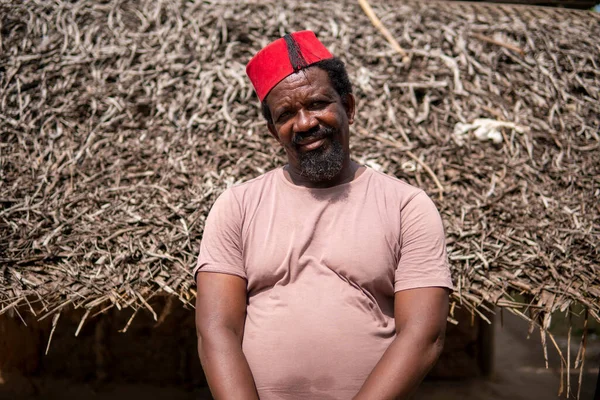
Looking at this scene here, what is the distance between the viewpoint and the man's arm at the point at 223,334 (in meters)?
1.61

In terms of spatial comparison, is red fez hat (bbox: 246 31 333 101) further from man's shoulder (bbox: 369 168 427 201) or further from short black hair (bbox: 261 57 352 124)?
man's shoulder (bbox: 369 168 427 201)

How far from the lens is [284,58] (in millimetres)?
1810

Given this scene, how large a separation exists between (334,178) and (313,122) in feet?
0.64

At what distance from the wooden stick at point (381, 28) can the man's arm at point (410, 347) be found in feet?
9.29

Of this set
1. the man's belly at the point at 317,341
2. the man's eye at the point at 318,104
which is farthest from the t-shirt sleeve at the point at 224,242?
the man's eye at the point at 318,104

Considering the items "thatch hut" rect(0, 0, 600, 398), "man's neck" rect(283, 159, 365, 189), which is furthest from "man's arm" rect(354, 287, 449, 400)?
"thatch hut" rect(0, 0, 600, 398)

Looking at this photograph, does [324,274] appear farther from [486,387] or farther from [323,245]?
[486,387]

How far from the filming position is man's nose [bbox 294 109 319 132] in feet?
5.83

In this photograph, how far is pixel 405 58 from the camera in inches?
162

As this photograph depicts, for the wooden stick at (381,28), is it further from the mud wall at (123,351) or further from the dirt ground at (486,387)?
the dirt ground at (486,387)

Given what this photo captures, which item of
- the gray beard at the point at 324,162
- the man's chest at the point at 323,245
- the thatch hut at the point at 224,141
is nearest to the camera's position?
the man's chest at the point at 323,245

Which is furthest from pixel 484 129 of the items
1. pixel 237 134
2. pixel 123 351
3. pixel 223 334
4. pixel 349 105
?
pixel 123 351

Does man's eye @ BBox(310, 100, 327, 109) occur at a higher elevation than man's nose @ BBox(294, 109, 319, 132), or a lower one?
higher

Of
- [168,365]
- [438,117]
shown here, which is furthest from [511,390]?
[168,365]
